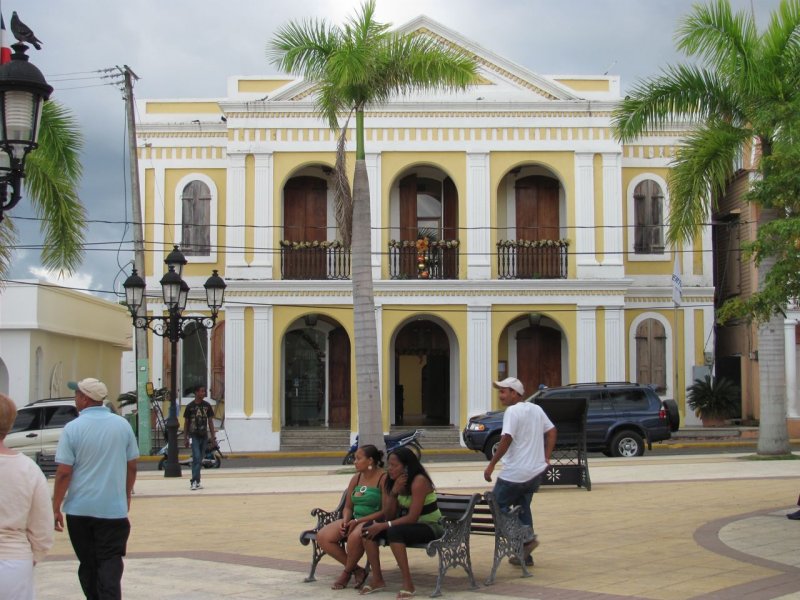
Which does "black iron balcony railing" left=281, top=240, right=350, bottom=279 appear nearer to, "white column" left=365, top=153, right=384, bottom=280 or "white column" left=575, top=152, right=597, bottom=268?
"white column" left=365, top=153, right=384, bottom=280

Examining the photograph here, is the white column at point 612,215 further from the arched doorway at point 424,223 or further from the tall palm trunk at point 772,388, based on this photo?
the tall palm trunk at point 772,388

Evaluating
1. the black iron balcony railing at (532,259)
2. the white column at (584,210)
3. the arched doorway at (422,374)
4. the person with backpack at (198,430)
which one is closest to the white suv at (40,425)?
the person with backpack at (198,430)

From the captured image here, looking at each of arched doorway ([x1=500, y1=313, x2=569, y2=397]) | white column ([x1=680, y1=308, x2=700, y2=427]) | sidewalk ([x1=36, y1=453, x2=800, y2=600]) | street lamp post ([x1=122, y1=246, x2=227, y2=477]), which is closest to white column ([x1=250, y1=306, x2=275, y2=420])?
arched doorway ([x1=500, y1=313, x2=569, y2=397])

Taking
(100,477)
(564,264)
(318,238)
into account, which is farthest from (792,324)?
(100,477)

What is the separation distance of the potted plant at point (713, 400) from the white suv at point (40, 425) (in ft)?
57.2

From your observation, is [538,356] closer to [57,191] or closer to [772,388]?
[772,388]

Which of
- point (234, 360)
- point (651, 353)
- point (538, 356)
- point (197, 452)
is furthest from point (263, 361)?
point (197, 452)

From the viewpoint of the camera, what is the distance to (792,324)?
31.7m

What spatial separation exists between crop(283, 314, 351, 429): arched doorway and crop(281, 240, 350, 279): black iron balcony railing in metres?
1.71

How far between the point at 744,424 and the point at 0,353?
21.5 metres

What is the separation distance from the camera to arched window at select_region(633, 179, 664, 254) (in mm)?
33312

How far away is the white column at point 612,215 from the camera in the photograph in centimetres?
3162

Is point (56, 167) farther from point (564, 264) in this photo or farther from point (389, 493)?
point (564, 264)

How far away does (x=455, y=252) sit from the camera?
105 ft
